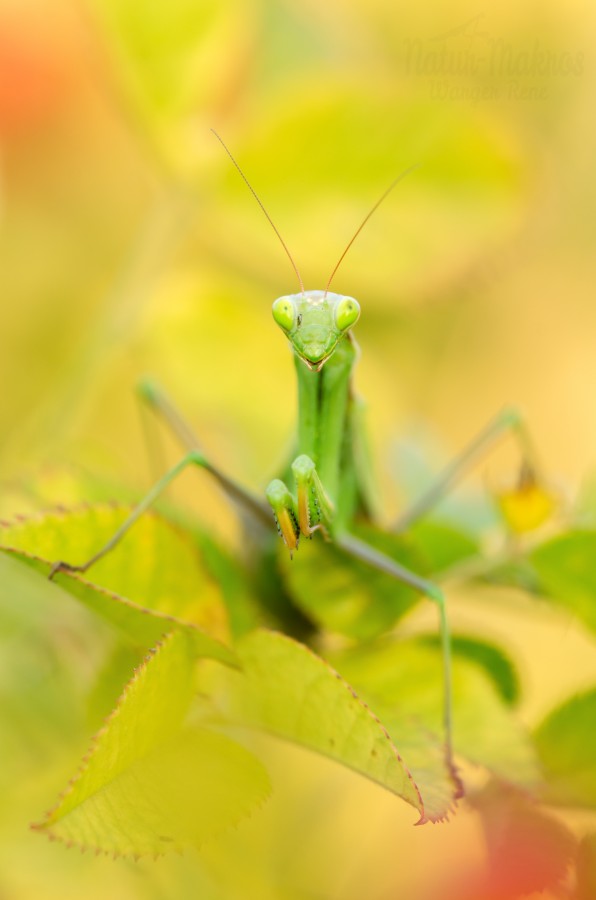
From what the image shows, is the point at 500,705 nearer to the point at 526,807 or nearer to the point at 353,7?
the point at 526,807

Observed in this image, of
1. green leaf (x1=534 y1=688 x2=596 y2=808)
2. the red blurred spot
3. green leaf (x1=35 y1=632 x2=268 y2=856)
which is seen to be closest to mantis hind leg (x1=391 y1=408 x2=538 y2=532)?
green leaf (x1=534 y1=688 x2=596 y2=808)

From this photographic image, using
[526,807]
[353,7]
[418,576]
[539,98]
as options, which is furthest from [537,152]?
[526,807]

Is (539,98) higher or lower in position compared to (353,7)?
lower

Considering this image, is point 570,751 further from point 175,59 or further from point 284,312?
point 175,59

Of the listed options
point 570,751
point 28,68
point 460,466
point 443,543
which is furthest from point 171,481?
point 28,68

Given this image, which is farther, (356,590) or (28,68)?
(28,68)

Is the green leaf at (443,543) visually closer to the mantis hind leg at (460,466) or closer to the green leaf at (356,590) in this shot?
the mantis hind leg at (460,466)

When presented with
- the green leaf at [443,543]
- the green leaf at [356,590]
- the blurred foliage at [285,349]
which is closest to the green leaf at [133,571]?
the blurred foliage at [285,349]

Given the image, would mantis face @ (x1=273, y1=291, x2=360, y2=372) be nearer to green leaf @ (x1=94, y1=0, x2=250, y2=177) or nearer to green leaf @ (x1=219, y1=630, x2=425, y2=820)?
green leaf @ (x1=219, y1=630, x2=425, y2=820)
